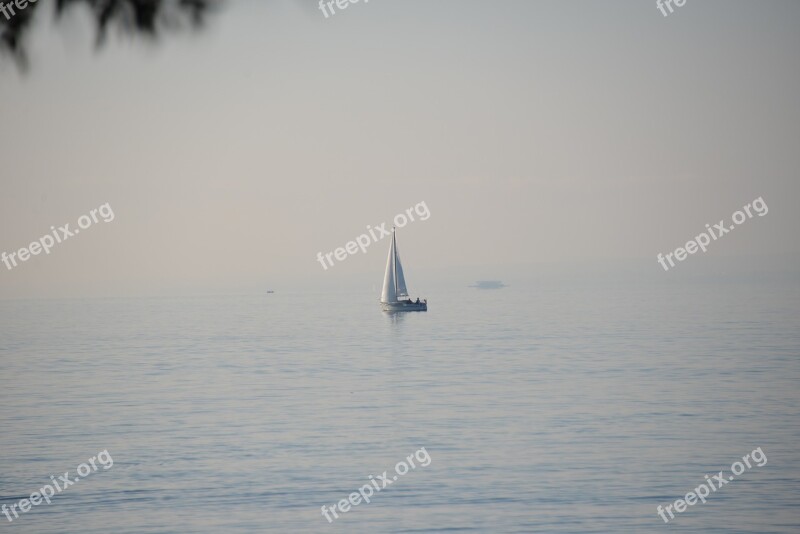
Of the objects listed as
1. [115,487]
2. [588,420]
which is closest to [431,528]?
[115,487]

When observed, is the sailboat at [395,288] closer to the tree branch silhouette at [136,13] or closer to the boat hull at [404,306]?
the boat hull at [404,306]

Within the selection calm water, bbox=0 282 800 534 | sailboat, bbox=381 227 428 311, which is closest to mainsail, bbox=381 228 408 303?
sailboat, bbox=381 227 428 311

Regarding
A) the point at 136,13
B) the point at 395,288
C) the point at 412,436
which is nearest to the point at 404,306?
the point at 395,288

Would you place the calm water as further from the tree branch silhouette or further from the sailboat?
the sailboat

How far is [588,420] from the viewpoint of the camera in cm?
4734

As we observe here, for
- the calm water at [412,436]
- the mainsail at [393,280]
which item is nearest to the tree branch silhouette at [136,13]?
the calm water at [412,436]

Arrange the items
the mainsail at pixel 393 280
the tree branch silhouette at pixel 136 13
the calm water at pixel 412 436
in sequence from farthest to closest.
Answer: the mainsail at pixel 393 280, the calm water at pixel 412 436, the tree branch silhouette at pixel 136 13

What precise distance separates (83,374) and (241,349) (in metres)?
26.9

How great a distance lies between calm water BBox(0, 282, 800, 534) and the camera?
97.8 ft

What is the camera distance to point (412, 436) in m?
42.6

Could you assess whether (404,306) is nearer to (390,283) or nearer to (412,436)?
(390,283)

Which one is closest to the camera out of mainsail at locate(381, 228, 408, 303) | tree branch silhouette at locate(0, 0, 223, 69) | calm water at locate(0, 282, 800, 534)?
tree branch silhouette at locate(0, 0, 223, 69)

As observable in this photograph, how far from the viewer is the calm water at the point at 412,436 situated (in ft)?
97.8

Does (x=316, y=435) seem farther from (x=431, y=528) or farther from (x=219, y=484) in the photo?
(x=431, y=528)
